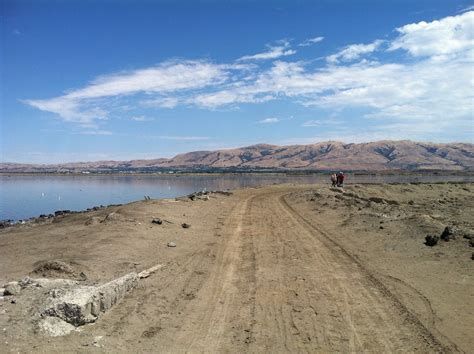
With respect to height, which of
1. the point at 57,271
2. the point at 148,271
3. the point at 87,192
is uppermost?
the point at 57,271

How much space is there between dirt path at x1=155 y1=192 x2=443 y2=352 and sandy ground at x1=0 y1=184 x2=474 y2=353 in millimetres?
26

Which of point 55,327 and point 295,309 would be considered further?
point 295,309

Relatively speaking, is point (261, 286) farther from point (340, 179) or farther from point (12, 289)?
point (340, 179)

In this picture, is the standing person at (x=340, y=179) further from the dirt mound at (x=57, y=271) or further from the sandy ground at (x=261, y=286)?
the dirt mound at (x=57, y=271)

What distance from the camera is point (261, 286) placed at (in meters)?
9.99

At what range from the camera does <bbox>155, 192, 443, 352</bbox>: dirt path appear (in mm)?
6965

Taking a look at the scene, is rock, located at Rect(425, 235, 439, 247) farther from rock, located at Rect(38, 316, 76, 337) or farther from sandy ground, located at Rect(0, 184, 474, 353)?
rock, located at Rect(38, 316, 76, 337)

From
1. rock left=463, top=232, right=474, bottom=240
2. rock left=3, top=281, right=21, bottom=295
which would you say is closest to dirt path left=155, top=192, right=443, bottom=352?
rock left=3, top=281, right=21, bottom=295

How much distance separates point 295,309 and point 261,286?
1643mm

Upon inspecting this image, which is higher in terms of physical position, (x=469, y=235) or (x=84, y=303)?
(x=84, y=303)

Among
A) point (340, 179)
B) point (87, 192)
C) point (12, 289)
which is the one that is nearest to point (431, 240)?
point (12, 289)

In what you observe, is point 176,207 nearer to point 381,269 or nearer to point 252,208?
point 252,208

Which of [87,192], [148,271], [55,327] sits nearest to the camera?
[55,327]

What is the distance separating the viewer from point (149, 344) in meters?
6.88
